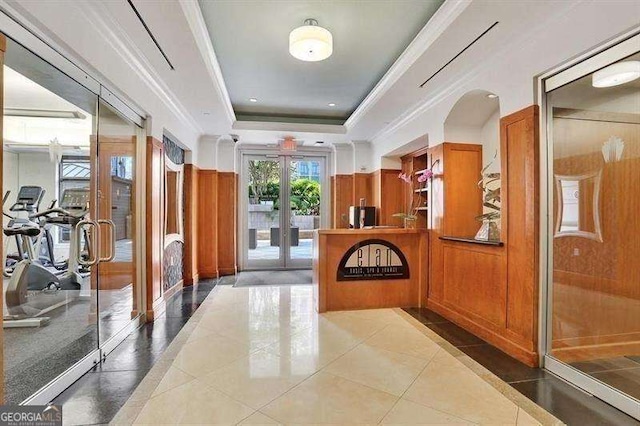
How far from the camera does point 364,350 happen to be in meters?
3.04

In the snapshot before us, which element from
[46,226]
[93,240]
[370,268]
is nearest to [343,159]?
[370,268]

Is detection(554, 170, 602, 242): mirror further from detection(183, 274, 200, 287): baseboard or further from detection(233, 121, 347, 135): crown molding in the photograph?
detection(183, 274, 200, 287): baseboard

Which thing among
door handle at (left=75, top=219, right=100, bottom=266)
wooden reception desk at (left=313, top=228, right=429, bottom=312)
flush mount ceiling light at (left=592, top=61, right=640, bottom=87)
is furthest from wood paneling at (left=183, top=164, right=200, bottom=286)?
flush mount ceiling light at (left=592, top=61, right=640, bottom=87)

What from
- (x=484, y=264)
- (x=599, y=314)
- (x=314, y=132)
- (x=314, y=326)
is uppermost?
(x=314, y=132)

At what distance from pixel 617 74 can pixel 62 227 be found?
17.8ft

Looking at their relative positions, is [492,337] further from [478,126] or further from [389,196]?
[389,196]

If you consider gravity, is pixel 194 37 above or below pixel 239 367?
above

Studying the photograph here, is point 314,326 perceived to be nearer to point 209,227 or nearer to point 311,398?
point 311,398

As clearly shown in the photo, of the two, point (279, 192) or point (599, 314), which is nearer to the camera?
point (599, 314)

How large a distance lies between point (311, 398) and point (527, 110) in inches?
122

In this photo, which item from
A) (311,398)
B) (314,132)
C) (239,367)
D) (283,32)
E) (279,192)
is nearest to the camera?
(311,398)

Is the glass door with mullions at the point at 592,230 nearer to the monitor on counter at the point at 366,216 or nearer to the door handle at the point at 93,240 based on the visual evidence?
the monitor on counter at the point at 366,216

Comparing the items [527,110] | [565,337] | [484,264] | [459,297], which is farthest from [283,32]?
[565,337]

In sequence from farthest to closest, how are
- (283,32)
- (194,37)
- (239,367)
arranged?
1. (283,32)
2. (194,37)
3. (239,367)
